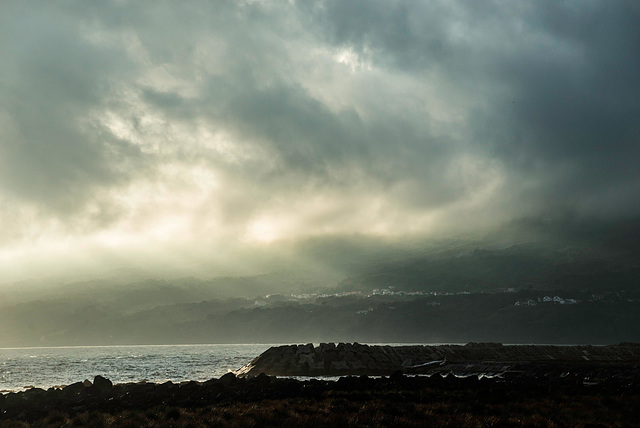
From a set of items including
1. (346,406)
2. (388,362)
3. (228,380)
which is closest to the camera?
(346,406)

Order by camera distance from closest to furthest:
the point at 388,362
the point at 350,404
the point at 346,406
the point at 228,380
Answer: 1. the point at 346,406
2. the point at 350,404
3. the point at 228,380
4. the point at 388,362

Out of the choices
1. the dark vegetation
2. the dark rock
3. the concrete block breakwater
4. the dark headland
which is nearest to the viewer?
the dark vegetation

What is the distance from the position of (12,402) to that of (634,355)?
336 feet

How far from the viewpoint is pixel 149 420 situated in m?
21.8

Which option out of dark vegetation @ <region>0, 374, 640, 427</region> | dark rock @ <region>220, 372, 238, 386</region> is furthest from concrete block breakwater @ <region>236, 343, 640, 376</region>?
dark vegetation @ <region>0, 374, 640, 427</region>

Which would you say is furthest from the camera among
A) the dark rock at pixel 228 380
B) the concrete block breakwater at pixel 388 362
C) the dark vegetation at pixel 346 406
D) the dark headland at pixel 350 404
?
the concrete block breakwater at pixel 388 362

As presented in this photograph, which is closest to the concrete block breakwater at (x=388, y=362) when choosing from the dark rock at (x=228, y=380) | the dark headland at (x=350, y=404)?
the dark headland at (x=350, y=404)

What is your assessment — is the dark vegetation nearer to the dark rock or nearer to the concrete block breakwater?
the dark rock

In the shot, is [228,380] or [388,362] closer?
[228,380]

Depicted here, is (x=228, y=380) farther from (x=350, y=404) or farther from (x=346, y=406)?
(x=346, y=406)

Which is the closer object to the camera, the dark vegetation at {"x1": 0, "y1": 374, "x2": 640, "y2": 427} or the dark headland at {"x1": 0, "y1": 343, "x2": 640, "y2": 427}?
the dark vegetation at {"x1": 0, "y1": 374, "x2": 640, "y2": 427}

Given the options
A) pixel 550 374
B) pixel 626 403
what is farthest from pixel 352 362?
pixel 626 403

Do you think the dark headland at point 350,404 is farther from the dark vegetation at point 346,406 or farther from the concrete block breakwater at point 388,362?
the concrete block breakwater at point 388,362

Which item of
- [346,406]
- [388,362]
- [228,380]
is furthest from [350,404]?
[388,362]
